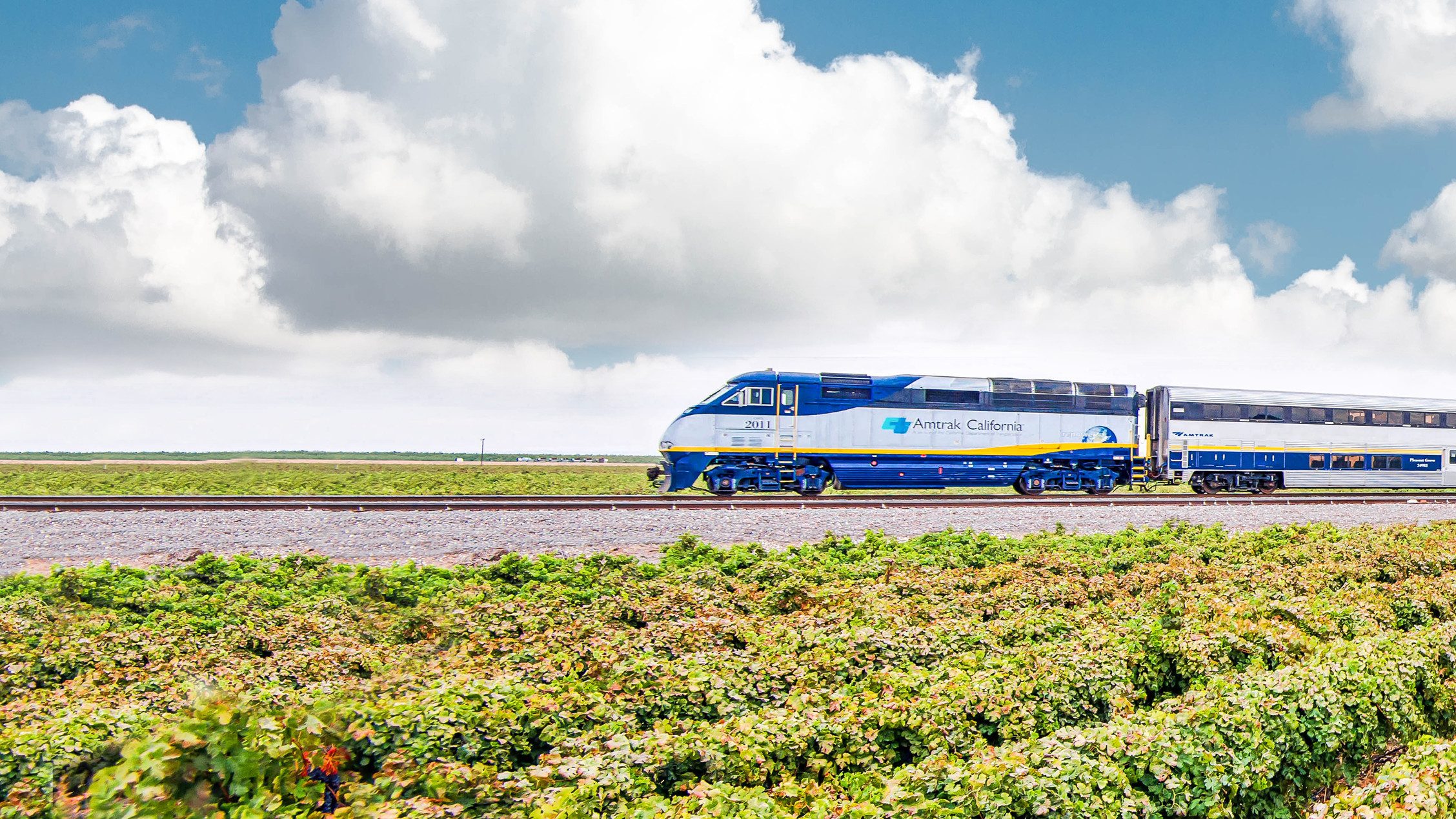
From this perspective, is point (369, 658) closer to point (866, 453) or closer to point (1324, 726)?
point (1324, 726)

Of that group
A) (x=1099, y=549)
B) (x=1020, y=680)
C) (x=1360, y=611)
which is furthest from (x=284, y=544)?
(x=1360, y=611)

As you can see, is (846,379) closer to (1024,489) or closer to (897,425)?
(897,425)

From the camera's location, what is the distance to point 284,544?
46.8 ft

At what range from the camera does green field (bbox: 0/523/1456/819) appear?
4.39 m

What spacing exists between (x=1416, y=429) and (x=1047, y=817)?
4119 cm

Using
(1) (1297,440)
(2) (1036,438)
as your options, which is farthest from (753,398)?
(1) (1297,440)

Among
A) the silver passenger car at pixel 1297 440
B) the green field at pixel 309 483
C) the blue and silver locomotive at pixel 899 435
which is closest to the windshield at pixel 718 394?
the blue and silver locomotive at pixel 899 435

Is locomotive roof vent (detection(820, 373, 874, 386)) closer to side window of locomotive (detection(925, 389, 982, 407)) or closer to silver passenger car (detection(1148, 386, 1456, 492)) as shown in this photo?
side window of locomotive (detection(925, 389, 982, 407))

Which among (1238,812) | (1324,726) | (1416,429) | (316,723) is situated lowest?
(1238,812)

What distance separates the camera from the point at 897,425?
2634 cm

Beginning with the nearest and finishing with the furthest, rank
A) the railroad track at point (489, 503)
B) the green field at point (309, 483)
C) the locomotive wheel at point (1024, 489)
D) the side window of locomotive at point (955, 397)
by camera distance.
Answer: the railroad track at point (489, 503) → the side window of locomotive at point (955, 397) → the locomotive wheel at point (1024, 489) → the green field at point (309, 483)

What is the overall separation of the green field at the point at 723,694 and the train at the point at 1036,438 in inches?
560

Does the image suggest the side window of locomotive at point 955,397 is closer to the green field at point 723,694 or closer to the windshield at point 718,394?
the windshield at point 718,394

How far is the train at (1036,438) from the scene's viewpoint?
24.9m
